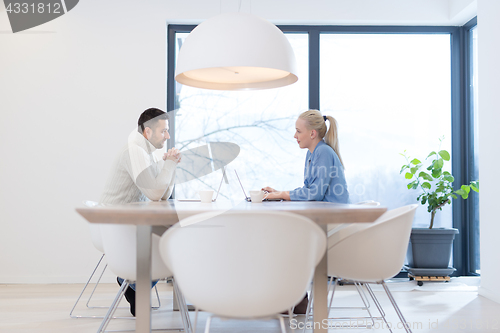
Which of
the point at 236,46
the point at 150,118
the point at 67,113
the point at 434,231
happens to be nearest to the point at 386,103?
the point at 434,231

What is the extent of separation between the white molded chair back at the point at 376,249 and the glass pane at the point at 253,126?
2195 mm

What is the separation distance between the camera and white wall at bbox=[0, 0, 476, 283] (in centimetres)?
377

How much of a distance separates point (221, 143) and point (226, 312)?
297cm

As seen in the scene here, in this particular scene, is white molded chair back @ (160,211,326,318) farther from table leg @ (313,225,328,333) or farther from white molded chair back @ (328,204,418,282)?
white molded chair back @ (328,204,418,282)

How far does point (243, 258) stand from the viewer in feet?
4.04

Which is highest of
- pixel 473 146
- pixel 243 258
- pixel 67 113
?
pixel 67 113

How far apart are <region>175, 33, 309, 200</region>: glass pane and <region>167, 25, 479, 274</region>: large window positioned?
0.4 inches

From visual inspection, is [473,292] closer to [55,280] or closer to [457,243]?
[457,243]

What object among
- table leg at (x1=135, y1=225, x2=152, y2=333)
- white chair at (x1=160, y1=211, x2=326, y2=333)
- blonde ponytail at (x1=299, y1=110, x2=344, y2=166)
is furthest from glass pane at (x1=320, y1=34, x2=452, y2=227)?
white chair at (x1=160, y1=211, x2=326, y2=333)

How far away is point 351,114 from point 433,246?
147cm

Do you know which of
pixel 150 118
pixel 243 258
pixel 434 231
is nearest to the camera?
pixel 243 258

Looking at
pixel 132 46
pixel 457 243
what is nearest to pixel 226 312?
pixel 132 46

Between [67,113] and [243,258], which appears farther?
[67,113]

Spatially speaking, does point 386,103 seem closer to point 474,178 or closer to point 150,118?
point 474,178
